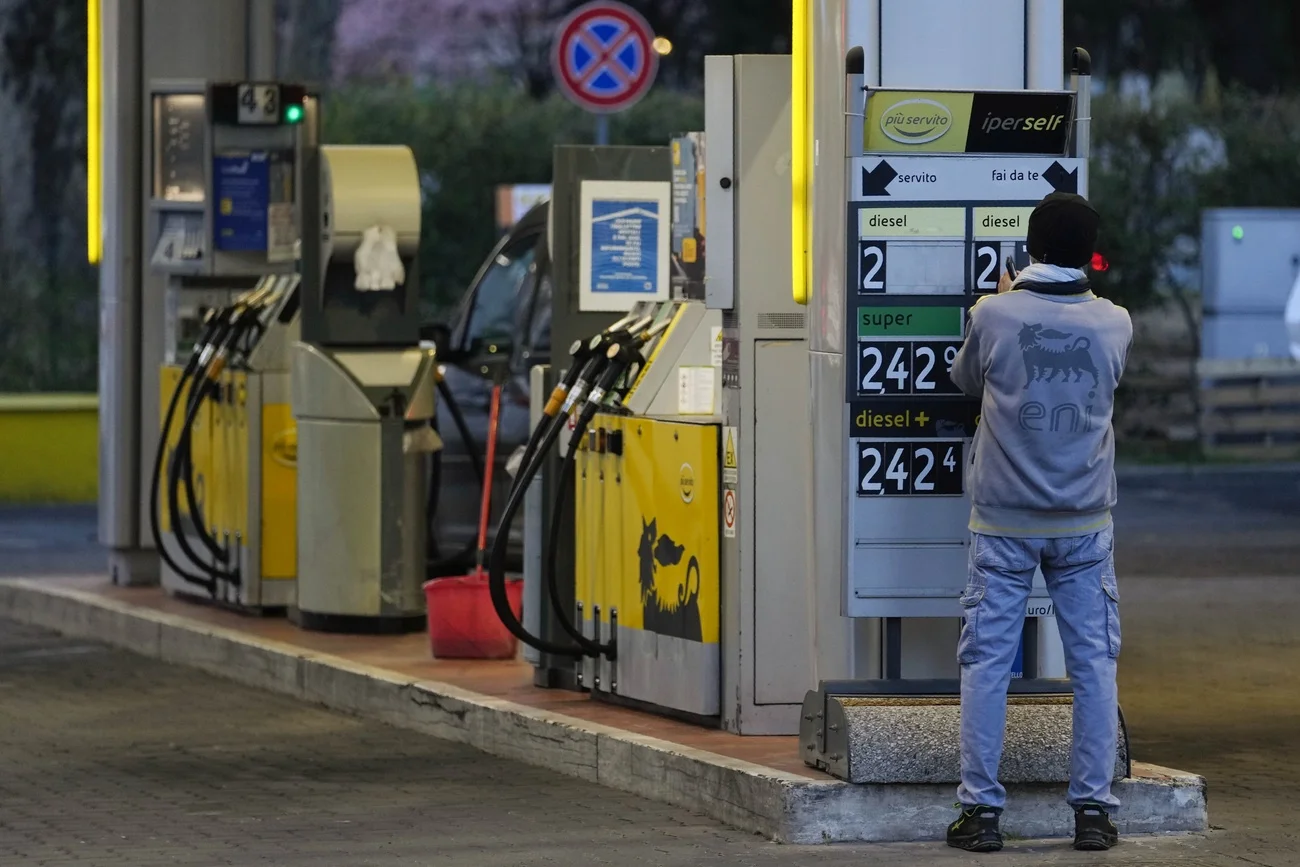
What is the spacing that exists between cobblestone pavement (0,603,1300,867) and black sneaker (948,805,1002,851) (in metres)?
0.04

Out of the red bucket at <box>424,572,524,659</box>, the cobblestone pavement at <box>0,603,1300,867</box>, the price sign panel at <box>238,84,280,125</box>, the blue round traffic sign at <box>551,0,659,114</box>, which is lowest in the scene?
the cobblestone pavement at <box>0,603,1300,867</box>

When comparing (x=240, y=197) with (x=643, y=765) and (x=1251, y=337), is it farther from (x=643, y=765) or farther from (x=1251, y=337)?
(x=1251, y=337)

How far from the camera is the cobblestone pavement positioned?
7.13 meters

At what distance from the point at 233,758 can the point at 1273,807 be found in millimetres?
3371

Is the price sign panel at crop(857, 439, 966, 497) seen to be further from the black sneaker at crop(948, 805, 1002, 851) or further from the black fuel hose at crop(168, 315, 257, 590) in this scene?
the black fuel hose at crop(168, 315, 257, 590)

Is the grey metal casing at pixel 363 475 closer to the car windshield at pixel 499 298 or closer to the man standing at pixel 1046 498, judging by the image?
the car windshield at pixel 499 298

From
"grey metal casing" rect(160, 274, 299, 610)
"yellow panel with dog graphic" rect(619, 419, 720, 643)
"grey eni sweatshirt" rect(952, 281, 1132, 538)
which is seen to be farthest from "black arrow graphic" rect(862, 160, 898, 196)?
"grey metal casing" rect(160, 274, 299, 610)

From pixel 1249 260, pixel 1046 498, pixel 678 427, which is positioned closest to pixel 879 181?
pixel 1046 498

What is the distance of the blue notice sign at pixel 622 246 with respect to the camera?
952 centimetres

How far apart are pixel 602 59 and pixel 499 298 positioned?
3.07 meters

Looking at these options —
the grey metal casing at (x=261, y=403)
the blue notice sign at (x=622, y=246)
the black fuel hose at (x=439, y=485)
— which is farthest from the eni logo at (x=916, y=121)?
the grey metal casing at (x=261, y=403)

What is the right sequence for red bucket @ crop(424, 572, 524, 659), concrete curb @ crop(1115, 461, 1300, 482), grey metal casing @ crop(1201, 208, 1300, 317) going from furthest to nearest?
grey metal casing @ crop(1201, 208, 1300, 317)
concrete curb @ crop(1115, 461, 1300, 482)
red bucket @ crop(424, 572, 524, 659)

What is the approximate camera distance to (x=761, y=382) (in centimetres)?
824

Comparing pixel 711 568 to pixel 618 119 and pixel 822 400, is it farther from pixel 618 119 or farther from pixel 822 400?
pixel 618 119
